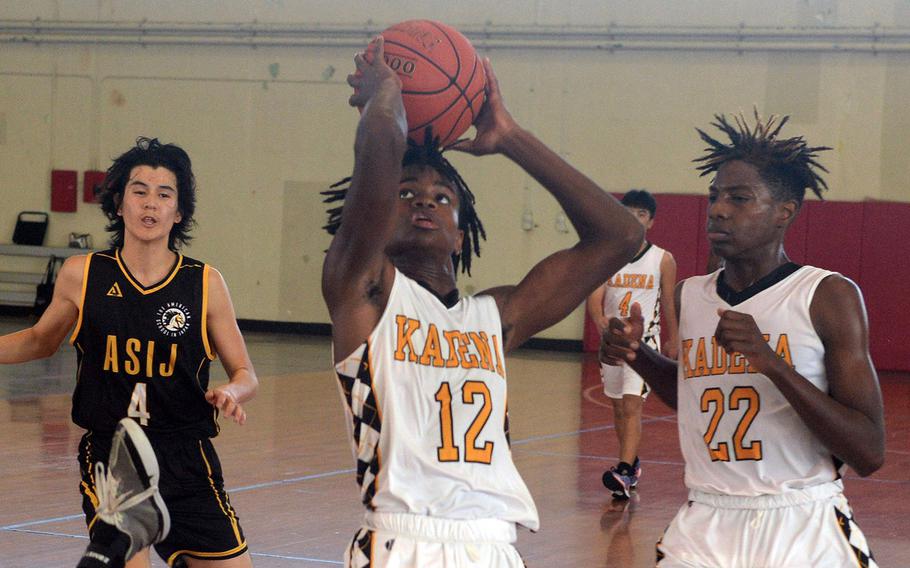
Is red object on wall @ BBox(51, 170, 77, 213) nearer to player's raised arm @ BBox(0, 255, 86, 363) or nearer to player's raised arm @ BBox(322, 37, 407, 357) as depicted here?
player's raised arm @ BBox(0, 255, 86, 363)

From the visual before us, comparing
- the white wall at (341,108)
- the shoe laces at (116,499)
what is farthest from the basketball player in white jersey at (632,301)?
the white wall at (341,108)

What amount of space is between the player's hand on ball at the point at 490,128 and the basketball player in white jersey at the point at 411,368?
155 mm

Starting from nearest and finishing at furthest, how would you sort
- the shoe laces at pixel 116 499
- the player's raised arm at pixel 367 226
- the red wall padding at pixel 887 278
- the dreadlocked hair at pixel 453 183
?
the player's raised arm at pixel 367 226, the dreadlocked hair at pixel 453 183, the shoe laces at pixel 116 499, the red wall padding at pixel 887 278

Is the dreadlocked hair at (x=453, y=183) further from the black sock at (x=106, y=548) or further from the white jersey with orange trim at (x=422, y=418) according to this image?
the black sock at (x=106, y=548)

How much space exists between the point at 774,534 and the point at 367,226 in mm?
1328

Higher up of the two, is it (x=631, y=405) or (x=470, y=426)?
(x=470, y=426)

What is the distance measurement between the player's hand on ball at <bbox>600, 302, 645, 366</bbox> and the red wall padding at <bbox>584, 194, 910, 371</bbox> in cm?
1200

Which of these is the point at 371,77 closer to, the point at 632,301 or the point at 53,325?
the point at 53,325

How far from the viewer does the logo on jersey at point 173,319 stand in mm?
3852

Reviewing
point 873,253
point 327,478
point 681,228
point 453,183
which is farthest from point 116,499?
point 873,253

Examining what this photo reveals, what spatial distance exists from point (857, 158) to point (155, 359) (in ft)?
41.2

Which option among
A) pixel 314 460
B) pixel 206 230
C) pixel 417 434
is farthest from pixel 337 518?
pixel 206 230

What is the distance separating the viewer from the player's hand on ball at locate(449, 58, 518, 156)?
292 cm

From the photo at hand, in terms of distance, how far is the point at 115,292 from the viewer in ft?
12.7
